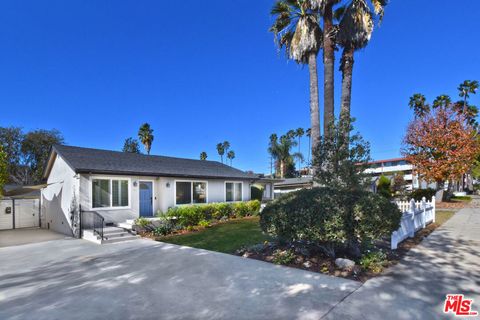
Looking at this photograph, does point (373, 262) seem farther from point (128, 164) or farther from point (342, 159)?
point (128, 164)

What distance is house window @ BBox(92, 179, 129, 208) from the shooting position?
38.3 feet

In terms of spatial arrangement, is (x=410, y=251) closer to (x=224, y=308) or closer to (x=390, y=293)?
(x=390, y=293)

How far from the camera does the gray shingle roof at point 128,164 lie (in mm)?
11695

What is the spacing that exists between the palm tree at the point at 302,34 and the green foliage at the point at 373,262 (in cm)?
634

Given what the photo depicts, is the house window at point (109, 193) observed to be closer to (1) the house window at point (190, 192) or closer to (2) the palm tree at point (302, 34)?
(1) the house window at point (190, 192)

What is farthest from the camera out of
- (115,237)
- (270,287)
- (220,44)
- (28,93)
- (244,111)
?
(244,111)

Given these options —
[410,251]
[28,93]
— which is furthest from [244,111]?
[410,251]

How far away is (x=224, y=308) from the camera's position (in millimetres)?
4016

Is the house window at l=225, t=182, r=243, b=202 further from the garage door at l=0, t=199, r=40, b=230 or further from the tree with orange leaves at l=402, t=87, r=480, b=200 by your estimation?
the tree with orange leaves at l=402, t=87, r=480, b=200

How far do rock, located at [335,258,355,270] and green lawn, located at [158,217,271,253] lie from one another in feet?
10.6

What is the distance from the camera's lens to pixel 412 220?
9.16 meters

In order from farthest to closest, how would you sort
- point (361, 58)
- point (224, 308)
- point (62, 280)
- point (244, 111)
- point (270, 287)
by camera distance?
point (244, 111)
point (361, 58)
point (62, 280)
point (270, 287)
point (224, 308)

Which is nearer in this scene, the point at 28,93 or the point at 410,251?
the point at 410,251

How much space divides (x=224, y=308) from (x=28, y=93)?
89.2 ft
